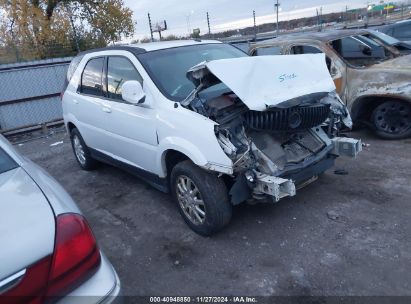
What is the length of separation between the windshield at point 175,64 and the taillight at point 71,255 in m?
1.97

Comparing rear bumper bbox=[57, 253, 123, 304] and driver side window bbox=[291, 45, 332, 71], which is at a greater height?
driver side window bbox=[291, 45, 332, 71]

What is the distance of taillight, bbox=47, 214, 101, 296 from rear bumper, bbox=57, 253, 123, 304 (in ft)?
0.11

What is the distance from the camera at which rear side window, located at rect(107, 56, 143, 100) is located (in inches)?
159

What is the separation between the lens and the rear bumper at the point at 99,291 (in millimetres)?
1767

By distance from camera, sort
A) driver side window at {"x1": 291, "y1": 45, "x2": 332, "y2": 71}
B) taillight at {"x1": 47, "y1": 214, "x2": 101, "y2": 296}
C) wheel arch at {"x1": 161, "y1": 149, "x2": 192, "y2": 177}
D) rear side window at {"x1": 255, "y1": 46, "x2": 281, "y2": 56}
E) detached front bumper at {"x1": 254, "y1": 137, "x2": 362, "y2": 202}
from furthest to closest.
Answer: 1. rear side window at {"x1": 255, "y1": 46, "x2": 281, "y2": 56}
2. driver side window at {"x1": 291, "y1": 45, "x2": 332, "y2": 71}
3. wheel arch at {"x1": 161, "y1": 149, "x2": 192, "y2": 177}
4. detached front bumper at {"x1": 254, "y1": 137, "x2": 362, "y2": 202}
5. taillight at {"x1": 47, "y1": 214, "x2": 101, "y2": 296}

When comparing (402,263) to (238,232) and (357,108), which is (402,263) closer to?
(238,232)

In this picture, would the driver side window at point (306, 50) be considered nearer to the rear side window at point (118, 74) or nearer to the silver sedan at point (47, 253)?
the rear side window at point (118, 74)

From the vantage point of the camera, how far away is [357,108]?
573 cm

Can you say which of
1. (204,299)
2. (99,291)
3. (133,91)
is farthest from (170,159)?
(99,291)

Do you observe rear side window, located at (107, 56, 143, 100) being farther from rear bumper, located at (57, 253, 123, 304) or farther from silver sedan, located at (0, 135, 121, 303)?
rear bumper, located at (57, 253, 123, 304)

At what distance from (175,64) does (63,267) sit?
109 inches

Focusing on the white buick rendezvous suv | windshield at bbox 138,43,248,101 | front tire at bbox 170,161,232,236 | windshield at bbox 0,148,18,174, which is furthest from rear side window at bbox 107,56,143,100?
windshield at bbox 0,148,18,174

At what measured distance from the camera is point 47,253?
167cm

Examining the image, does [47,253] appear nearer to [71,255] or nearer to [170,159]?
[71,255]
